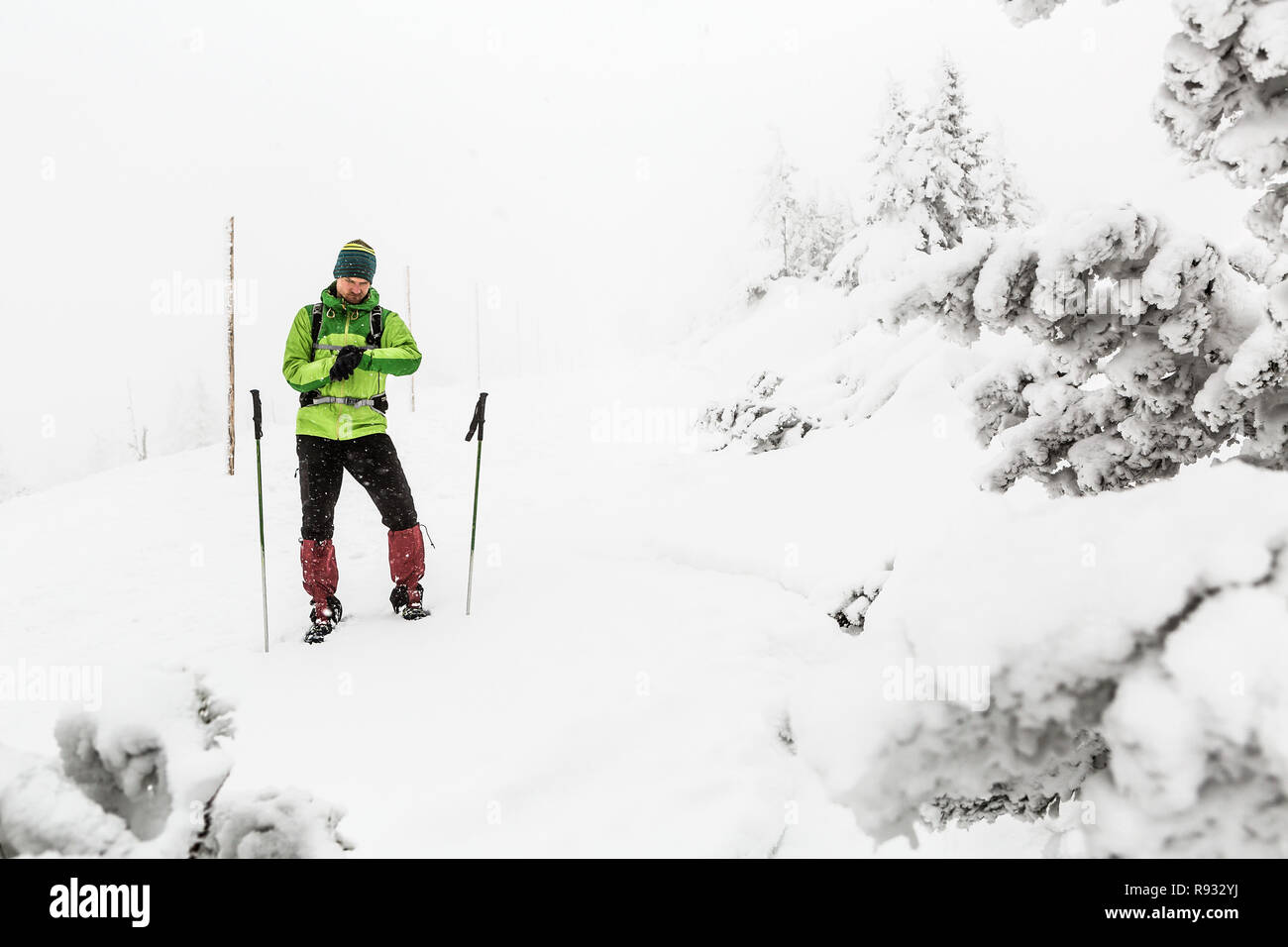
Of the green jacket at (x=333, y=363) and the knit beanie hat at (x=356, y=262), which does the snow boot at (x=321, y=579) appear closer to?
the green jacket at (x=333, y=363)

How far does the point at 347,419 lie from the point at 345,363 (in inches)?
17.1

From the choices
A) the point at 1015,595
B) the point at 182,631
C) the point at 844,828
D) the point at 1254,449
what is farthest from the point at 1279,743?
the point at 182,631

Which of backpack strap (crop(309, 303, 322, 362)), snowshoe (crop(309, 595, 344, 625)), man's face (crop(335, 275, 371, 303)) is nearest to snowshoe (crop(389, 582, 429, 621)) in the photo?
snowshoe (crop(309, 595, 344, 625))

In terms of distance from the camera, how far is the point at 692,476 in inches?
410

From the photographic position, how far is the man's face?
193 inches

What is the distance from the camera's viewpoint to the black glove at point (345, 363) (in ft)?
15.3

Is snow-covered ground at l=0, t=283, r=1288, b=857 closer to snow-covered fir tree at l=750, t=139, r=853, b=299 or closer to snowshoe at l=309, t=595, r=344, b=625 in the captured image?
snowshoe at l=309, t=595, r=344, b=625

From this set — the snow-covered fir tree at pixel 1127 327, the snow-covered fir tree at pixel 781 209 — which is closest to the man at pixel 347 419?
the snow-covered fir tree at pixel 1127 327

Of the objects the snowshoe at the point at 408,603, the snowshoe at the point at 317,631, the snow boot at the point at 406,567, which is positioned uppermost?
the snow boot at the point at 406,567

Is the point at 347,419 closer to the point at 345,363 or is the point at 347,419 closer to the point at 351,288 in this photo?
the point at 345,363

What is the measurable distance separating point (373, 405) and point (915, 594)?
4359 mm

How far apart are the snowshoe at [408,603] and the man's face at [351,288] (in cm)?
231

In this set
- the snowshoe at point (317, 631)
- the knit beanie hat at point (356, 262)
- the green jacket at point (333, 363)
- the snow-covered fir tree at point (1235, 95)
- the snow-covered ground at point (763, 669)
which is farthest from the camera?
the knit beanie hat at point (356, 262)
